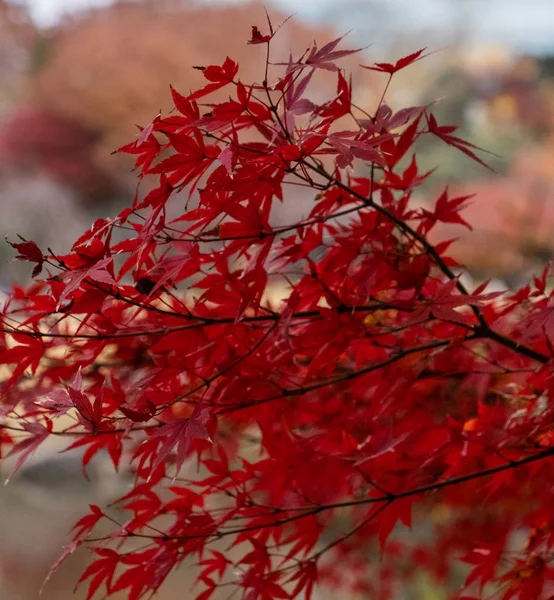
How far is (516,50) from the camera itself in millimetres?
2963

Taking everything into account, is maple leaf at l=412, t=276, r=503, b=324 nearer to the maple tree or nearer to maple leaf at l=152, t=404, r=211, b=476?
the maple tree

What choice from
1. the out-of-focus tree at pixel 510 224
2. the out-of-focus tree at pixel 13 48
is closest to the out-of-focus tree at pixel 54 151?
the out-of-focus tree at pixel 13 48

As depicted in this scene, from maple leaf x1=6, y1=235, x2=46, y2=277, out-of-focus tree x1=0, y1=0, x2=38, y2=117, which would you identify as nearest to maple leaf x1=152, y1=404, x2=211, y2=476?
maple leaf x1=6, y1=235, x2=46, y2=277

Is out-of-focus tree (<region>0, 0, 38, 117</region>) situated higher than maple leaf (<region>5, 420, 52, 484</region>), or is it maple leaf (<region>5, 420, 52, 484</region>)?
out-of-focus tree (<region>0, 0, 38, 117</region>)

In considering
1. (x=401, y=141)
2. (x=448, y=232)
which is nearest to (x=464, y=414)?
(x=401, y=141)

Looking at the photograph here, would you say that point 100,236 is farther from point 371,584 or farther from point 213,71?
point 371,584

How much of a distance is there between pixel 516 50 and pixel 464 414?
8.56 ft

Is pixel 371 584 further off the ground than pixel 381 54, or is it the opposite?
pixel 381 54

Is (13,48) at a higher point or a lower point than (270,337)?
higher

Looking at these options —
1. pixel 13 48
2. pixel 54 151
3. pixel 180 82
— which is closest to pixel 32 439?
pixel 180 82

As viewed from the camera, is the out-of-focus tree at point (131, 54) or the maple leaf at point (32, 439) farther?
the out-of-focus tree at point (131, 54)

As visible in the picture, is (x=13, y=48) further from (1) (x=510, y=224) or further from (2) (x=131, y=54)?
(1) (x=510, y=224)

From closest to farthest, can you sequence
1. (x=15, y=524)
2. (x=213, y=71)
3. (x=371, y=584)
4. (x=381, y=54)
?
1. (x=213, y=71)
2. (x=371, y=584)
3. (x=15, y=524)
4. (x=381, y=54)

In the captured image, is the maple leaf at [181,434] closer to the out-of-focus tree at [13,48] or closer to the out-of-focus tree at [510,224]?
the out-of-focus tree at [510,224]
